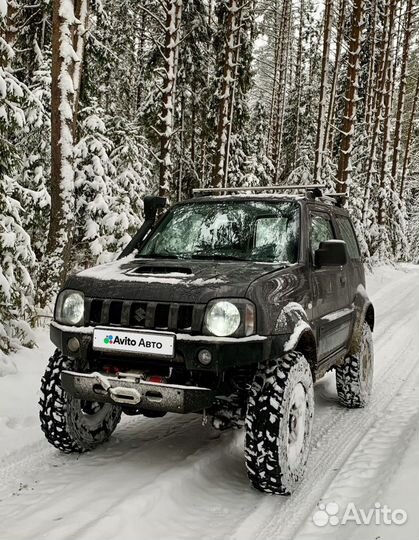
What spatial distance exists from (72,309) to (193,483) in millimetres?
1495

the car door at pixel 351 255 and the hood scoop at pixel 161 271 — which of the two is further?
the car door at pixel 351 255

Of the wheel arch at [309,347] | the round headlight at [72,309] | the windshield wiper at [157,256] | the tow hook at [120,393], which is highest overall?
the windshield wiper at [157,256]

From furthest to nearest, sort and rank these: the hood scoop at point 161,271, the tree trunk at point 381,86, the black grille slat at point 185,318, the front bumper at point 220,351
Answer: the tree trunk at point 381,86, the hood scoop at point 161,271, the black grille slat at point 185,318, the front bumper at point 220,351

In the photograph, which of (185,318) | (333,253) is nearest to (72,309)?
(185,318)

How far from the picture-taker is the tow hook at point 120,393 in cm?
344

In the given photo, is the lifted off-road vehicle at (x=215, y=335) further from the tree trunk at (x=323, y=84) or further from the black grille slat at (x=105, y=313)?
the tree trunk at (x=323, y=84)

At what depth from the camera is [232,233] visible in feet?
14.6

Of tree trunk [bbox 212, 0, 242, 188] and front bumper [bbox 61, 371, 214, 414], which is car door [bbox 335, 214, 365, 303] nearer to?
front bumper [bbox 61, 371, 214, 414]

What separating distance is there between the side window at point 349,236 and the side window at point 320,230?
0.42 metres

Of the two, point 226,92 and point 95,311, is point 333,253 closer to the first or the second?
point 95,311

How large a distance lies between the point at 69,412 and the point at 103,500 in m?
0.84

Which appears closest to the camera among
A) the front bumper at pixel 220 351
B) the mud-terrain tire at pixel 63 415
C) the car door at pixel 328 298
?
the front bumper at pixel 220 351

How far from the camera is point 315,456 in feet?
13.9

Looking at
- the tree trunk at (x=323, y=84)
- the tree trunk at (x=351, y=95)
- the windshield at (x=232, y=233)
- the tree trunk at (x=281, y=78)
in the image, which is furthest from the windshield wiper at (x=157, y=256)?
the tree trunk at (x=281, y=78)
